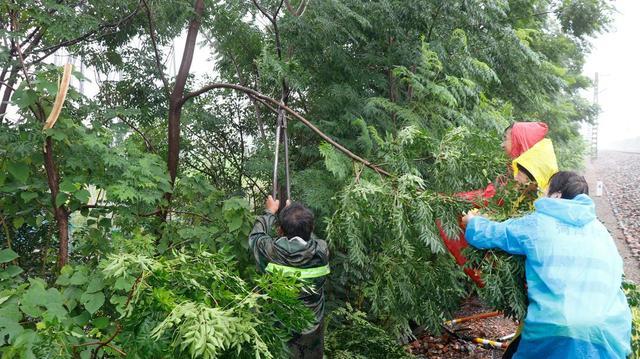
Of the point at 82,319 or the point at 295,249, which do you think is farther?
the point at 295,249

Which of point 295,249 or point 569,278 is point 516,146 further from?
point 295,249

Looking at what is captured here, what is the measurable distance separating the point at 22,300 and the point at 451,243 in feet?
8.20

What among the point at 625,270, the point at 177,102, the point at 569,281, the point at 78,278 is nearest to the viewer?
the point at 569,281

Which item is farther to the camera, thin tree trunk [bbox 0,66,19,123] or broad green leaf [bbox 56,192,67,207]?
thin tree trunk [bbox 0,66,19,123]

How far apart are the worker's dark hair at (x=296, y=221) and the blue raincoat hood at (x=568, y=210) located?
4.27 feet

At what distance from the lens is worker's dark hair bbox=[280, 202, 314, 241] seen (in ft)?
9.25

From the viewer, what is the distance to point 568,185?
2.50 metres

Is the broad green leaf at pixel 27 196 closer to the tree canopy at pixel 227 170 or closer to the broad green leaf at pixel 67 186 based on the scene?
the tree canopy at pixel 227 170

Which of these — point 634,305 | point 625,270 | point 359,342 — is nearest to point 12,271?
point 359,342

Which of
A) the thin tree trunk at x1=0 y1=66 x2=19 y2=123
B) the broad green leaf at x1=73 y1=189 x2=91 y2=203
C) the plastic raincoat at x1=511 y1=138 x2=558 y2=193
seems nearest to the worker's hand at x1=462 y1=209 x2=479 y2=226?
the plastic raincoat at x1=511 y1=138 x2=558 y2=193

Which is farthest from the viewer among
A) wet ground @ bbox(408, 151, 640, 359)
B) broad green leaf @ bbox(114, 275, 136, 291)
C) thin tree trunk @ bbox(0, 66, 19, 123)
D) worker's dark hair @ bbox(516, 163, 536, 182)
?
wet ground @ bbox(408, 151, 640, 359)

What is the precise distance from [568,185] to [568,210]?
0.66ft

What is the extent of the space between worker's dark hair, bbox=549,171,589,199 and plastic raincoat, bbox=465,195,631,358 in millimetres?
59

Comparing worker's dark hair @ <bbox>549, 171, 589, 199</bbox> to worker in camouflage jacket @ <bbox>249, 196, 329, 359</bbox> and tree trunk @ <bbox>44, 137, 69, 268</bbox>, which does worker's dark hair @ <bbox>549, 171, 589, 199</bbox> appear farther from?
tree trunk @ <bbox>44, 137, 69, 268</bbox>
